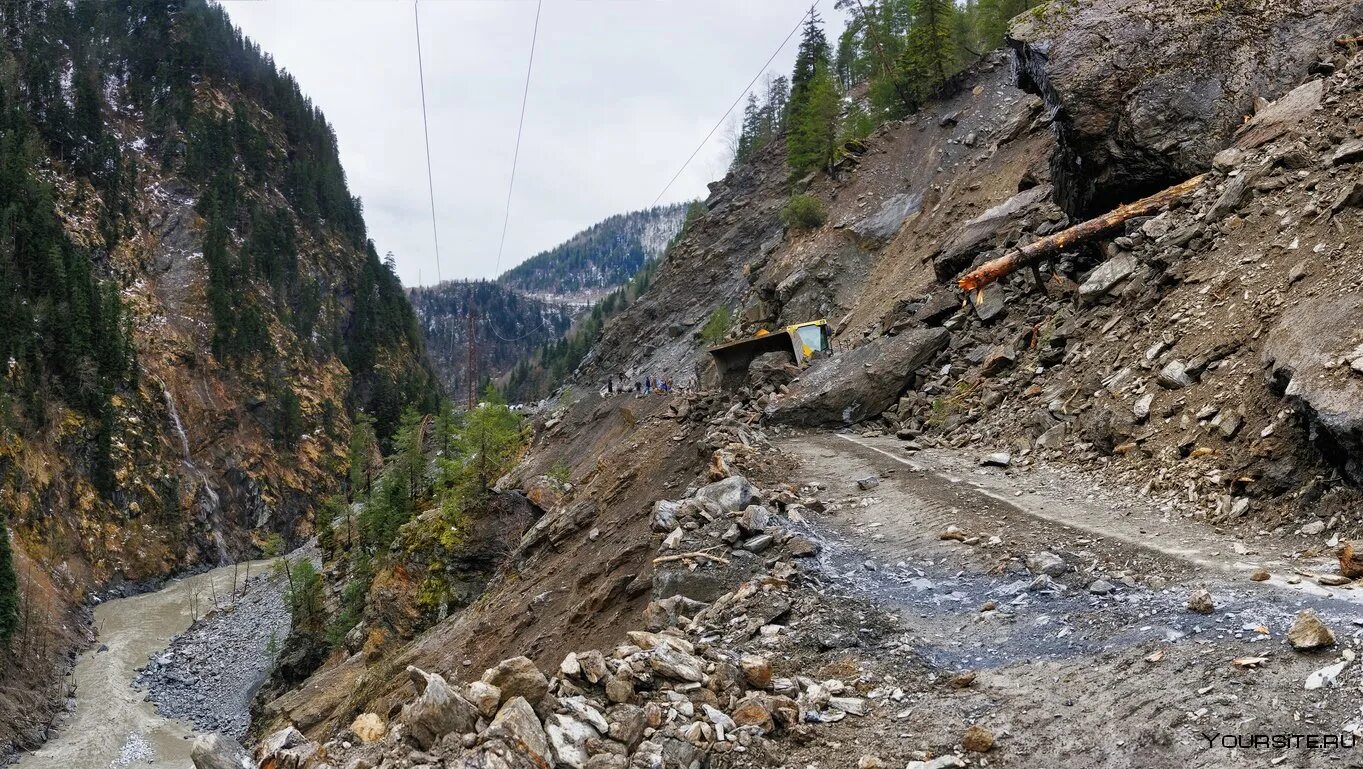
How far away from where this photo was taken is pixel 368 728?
6312 mm

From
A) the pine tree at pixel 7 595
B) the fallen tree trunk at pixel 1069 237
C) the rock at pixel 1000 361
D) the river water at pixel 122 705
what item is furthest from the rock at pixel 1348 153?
the pine tree at pixel 7 595

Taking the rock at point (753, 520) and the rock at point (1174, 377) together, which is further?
the rock at point (1174, 377)

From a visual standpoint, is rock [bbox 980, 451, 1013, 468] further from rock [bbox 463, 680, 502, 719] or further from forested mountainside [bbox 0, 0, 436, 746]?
forested mountainside [bbox 0, 0, 436, 746]

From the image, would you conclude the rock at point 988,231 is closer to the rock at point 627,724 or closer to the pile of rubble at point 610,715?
the pile of rubble at point 610,715

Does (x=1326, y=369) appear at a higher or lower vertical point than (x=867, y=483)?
higher

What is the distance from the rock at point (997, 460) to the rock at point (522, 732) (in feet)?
28.9

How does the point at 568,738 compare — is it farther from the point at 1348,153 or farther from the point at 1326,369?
the point at 1348,153

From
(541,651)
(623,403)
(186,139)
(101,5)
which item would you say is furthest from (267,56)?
(541,651)

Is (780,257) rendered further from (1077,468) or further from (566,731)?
(566,731)

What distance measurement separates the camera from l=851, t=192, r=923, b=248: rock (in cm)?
3562

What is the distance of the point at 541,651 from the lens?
1428cm

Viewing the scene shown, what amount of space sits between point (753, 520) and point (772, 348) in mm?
14597

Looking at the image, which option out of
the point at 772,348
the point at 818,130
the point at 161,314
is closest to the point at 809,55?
the point at 818,130

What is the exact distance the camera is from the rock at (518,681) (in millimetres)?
5793
